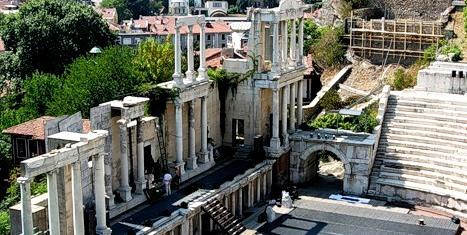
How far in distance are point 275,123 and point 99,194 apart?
14.5m

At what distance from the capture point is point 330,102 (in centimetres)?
4831

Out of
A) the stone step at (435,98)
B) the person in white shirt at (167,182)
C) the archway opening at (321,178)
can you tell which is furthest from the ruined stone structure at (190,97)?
the stone step at (435,98)

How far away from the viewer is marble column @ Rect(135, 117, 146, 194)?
100.0 ft

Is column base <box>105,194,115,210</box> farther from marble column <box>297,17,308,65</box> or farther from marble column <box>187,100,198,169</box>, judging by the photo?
marble column <box>297,17,308,65</box>

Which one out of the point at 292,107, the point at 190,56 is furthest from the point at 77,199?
the point at 292,107

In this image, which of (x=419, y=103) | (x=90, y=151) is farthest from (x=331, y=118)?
(x=90, y=151)

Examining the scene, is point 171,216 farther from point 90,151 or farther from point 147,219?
point 90,151

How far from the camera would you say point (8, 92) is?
53.9 m

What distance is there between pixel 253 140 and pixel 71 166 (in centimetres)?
1560

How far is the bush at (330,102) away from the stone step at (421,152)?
31.0 ft

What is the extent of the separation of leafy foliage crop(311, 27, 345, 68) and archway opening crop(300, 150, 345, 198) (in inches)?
543

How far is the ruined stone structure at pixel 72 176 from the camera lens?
71.4ft

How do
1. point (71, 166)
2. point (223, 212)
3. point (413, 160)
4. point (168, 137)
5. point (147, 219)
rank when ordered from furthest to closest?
point (413, 160), point (168, 137), point (223, 212), point (147, 219), point (71, 166)

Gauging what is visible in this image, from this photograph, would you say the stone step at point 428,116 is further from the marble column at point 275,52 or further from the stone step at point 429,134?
the marble column at point 275,52
